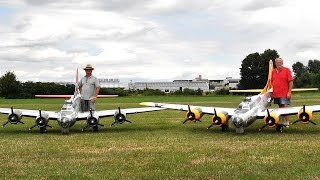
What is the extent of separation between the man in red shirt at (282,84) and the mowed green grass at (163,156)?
1856 mm

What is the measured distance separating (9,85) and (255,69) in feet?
183

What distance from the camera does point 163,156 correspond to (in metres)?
11.9

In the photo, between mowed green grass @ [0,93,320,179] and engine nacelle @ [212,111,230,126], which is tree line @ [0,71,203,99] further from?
mowed green grass @ [0,93,320,179]

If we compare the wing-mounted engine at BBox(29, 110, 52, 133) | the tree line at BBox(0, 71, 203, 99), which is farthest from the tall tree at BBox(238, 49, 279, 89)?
the wing-mounted engine at BBox(29, 110, 52, 133)

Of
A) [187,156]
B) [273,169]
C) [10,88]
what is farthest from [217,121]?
[10,88]

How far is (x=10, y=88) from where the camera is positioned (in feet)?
336

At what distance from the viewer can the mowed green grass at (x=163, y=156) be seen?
381 inches

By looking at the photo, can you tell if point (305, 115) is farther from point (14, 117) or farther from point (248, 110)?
point (14, 117)

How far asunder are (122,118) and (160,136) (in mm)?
3183

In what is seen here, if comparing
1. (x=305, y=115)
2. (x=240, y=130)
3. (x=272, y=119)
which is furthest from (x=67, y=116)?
(x=305, y=115)

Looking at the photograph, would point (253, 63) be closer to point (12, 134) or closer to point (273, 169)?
point (12, 134)

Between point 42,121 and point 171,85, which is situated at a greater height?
point 171,85

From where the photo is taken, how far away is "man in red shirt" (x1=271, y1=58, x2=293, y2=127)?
19.0m

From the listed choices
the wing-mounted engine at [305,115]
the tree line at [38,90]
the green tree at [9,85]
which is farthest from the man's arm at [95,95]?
the green tree at [9,85]
